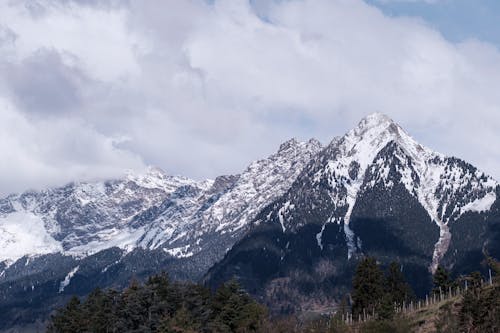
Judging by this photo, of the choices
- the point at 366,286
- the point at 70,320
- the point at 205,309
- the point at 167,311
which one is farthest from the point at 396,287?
the point at 70,320

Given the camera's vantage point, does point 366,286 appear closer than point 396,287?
Yes

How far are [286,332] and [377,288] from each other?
1760 inches

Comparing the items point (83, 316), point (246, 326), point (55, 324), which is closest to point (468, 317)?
point (246, 326)

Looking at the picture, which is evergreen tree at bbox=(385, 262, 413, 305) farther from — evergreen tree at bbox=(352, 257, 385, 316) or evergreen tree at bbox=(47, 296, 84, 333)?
evergreen tree at bbox=(47, 296, 84, 333)

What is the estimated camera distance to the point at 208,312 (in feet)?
477

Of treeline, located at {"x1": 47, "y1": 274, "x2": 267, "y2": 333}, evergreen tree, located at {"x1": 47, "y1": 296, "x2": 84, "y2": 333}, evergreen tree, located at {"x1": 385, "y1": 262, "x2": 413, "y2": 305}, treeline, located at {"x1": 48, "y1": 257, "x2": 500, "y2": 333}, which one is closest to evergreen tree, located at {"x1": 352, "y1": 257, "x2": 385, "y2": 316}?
treeline, located at {"x1": 48, "y1": 257, "x2": 500, "y2": 333}

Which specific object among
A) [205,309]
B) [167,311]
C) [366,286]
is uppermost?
[366,286]

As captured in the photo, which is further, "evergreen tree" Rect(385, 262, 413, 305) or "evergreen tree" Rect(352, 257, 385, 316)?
"evergreen tree" Rect(385, 262, 413, 305)

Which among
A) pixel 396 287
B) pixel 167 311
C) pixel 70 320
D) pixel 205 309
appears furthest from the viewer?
pixel 396 287

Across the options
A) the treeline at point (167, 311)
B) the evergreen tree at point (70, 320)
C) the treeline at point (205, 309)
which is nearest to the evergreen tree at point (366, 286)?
the treeline at point (205, 309)

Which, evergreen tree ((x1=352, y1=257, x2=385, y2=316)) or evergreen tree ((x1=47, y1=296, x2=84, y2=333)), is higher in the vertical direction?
evergreen tree ((x1=352, y1=257, x2=385, y2=316))

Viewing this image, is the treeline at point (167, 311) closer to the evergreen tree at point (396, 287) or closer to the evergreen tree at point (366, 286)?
the evergreen tree at point (366, 286)

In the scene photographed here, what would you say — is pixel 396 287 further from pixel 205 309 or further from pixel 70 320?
pixel 70 320

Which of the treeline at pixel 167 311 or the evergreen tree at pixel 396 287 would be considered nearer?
the treeline at pixel 167 311
